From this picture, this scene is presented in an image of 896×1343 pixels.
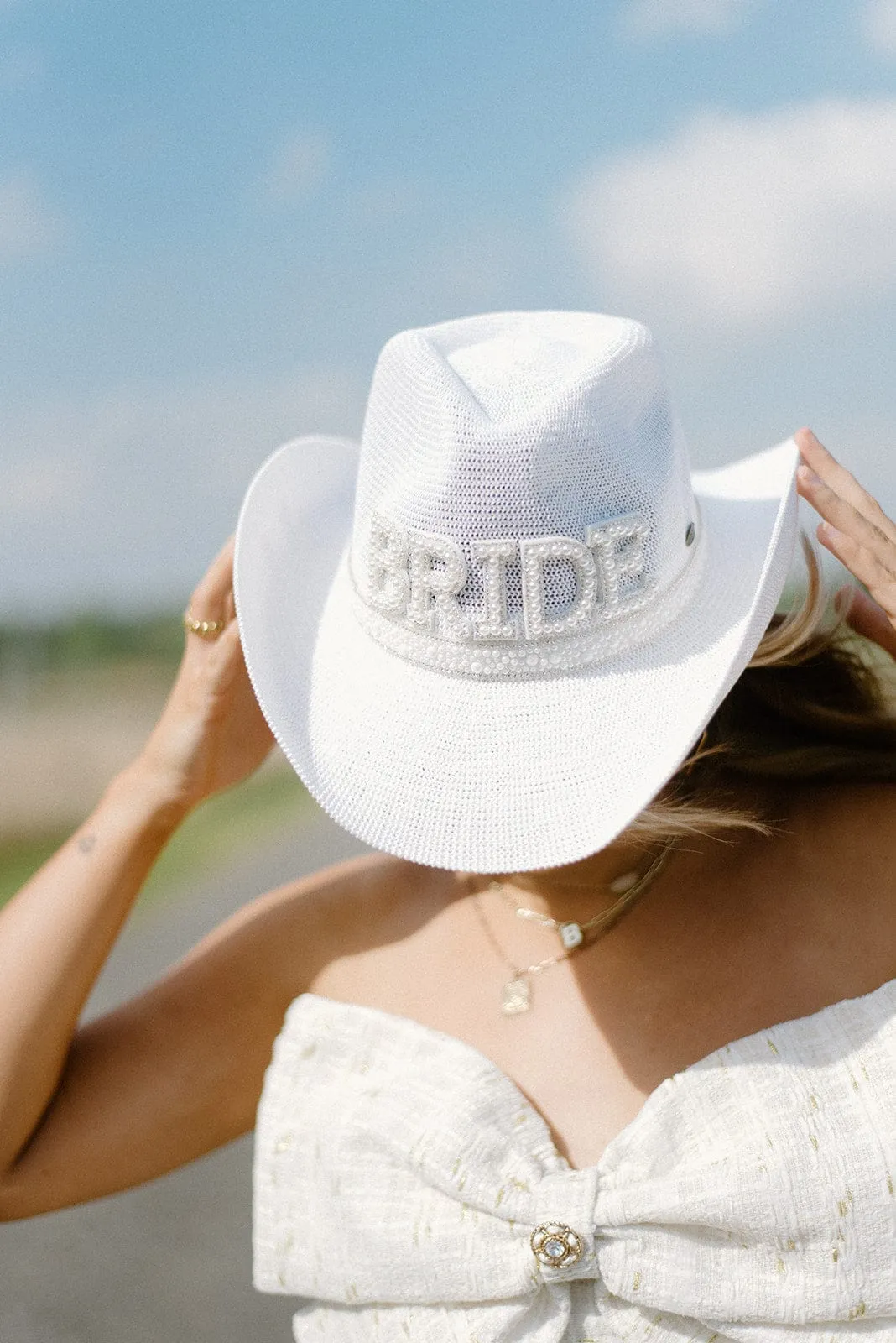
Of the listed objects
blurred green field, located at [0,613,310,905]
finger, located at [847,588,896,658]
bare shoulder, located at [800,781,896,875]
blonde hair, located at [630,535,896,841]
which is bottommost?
blurred green field, located at [0,613,310,905]

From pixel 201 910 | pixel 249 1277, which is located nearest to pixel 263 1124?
pixel 249 1277

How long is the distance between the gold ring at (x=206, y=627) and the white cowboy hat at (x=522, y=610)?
0.37 m

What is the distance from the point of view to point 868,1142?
1.37 m

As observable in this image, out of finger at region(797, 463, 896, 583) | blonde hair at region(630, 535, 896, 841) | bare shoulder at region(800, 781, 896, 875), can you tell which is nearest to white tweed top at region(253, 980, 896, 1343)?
bare shoulder at region(800, 781, 896, 875)

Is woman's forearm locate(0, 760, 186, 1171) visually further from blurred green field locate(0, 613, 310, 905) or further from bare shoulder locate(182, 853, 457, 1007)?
blurred green field locate(0, 613, 310, 905)

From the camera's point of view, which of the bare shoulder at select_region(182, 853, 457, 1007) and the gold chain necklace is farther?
the bare shoulder at select_region(182, 853, 457, 1007)

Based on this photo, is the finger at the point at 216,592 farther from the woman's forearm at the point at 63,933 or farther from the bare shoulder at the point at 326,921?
the bare shoulder at the point at 326,921

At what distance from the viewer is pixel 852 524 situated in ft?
4.73

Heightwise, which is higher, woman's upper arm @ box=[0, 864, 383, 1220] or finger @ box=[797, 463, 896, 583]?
finger @ box=[797, 463, 896, 583]

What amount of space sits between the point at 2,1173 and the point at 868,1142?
1120 mm

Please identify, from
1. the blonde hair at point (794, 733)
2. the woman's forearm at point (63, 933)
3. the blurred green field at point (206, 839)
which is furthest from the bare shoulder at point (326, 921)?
the blurred green field at point (206, 839)

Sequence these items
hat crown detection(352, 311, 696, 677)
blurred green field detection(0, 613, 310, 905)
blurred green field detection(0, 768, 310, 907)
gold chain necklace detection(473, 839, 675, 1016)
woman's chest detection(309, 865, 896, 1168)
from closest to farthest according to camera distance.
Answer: hat crown detection(352, 311, 696, 677)
woman's chest detection(309, 865, 896, 1168)
gold chain necklace detection(473, 839, 675, 1016)
blurred green field detection(0, 768, 310, 907)
blurred green field detection(0, 613, 310, 905)

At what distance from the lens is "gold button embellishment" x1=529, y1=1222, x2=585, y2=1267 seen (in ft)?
4.57

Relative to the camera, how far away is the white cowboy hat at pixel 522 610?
1226 millimetres
